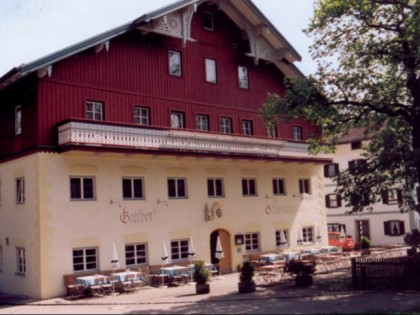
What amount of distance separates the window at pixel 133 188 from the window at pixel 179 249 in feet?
10.5

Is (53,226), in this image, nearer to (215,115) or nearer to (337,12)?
(215,115)

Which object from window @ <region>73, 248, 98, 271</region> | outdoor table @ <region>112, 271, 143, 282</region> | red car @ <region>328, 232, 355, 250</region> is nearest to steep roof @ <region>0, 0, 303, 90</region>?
window @ <region>73, 248, 98, 271</region>

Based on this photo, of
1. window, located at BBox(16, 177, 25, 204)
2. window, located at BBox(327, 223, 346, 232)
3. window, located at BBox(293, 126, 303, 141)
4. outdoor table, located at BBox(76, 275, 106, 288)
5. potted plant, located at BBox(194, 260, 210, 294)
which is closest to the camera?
potted plant, located at BBox(194, 260, 210, 294)

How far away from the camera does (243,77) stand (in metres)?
32.2

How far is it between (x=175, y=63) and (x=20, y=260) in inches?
511

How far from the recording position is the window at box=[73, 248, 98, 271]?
2353 cm

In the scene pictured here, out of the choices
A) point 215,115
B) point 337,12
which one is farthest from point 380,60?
point 215,115

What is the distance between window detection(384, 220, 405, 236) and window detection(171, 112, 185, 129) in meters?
27.5

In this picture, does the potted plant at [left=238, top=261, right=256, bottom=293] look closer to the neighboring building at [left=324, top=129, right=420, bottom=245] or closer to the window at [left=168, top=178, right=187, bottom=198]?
→ the window at [left=168, top=178, right=187, bottom=198]

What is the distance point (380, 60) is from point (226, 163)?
10625 millimetres

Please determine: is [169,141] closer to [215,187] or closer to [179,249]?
[215,187]

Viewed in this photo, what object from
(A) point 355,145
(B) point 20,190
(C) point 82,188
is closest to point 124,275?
(C) point 82,188

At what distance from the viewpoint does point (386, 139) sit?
23406mm

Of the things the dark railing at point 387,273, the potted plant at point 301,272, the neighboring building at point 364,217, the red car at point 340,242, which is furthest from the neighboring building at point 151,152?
the neighboring building at point 364,217
